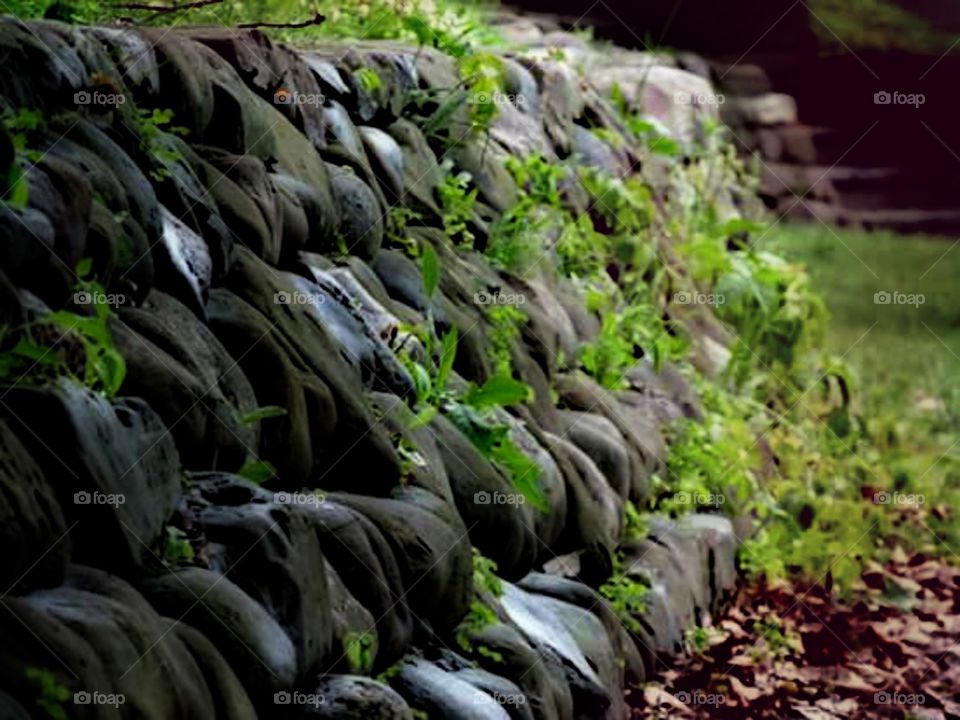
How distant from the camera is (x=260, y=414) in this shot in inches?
169

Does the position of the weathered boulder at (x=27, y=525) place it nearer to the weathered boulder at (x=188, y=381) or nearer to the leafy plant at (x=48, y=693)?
the leafy plant at (x=48, y=693)

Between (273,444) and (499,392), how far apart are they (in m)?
1.43

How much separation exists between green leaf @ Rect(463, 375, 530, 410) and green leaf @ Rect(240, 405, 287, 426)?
137cm

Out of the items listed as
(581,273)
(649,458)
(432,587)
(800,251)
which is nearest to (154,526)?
(432,587)

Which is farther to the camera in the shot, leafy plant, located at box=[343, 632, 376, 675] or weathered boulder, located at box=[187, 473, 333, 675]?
leafy plant, located at box=[343, 632, 376, 675]

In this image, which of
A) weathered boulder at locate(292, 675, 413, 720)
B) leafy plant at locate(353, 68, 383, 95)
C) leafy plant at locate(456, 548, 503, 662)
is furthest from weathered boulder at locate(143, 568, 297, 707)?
leafy plant at locate(353, 68, 383, 95)

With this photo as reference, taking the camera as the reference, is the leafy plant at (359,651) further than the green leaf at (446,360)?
No

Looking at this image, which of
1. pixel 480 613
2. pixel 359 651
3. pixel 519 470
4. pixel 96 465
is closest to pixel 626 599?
pixel 519 470

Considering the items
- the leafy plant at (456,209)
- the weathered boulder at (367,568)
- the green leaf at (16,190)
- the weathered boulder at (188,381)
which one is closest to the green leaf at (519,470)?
the weathered boulder at (367,568)

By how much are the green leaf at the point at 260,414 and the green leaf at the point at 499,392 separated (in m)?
1.37

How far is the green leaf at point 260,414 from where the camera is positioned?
14.0 ft

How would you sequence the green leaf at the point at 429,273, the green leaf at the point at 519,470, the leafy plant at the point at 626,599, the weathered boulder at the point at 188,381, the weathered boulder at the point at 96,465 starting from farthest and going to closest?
the leafy plant at the point at 626,599, the green leaf at the point at 429,273, the green leaf at the point at 519,470, the weathered boulder at the point at 188,381, the weathered boulder at the point at 96,465

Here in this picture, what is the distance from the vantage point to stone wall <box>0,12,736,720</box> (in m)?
3.41

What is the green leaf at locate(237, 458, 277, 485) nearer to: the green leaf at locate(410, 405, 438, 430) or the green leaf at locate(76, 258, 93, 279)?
the green leaf at locate(76, 258, 93, 279)
